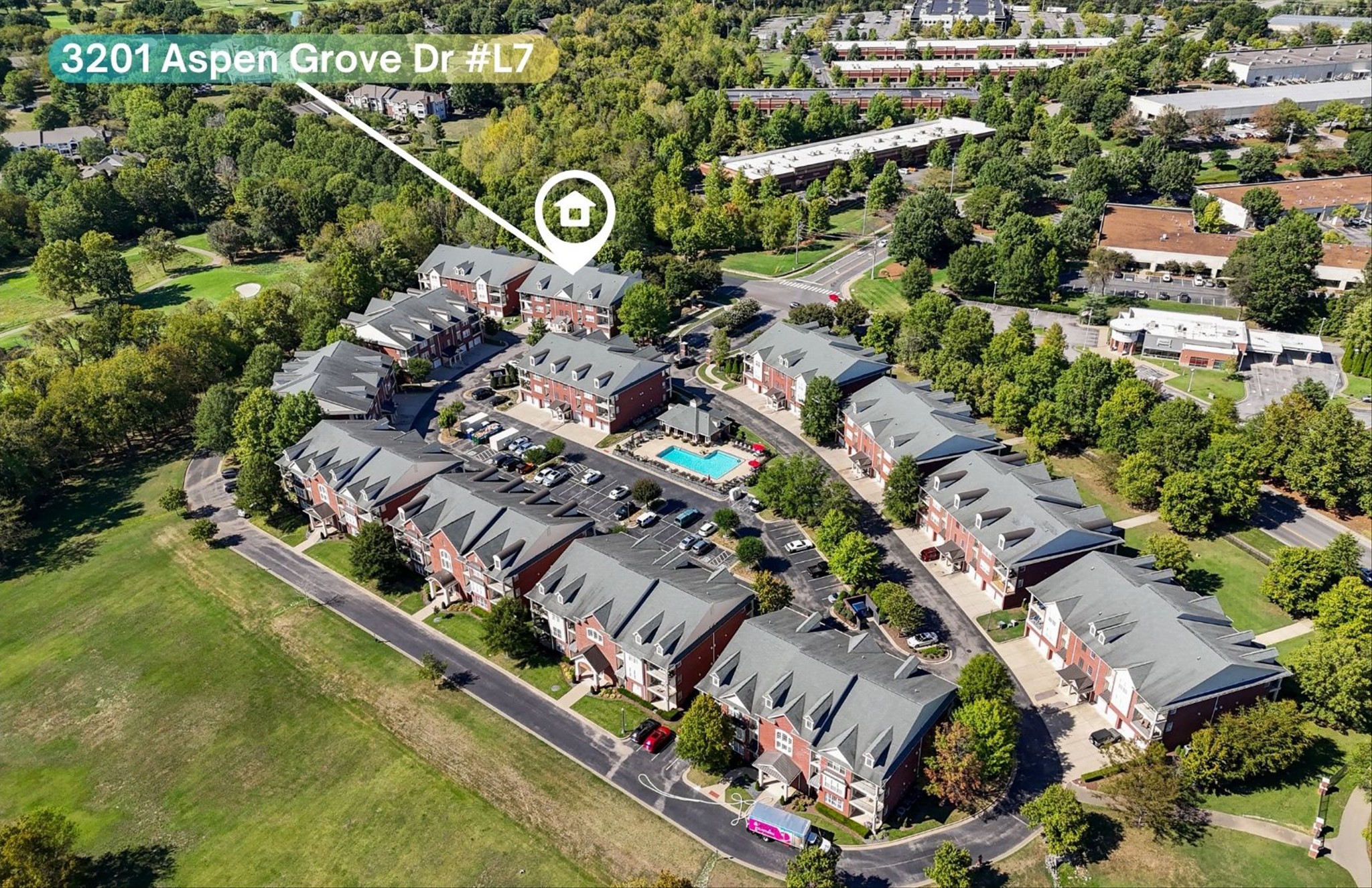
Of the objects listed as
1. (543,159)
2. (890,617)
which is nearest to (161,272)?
(543,159)

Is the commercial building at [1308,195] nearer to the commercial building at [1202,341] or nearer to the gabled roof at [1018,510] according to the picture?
the commercial building at [1202,341]

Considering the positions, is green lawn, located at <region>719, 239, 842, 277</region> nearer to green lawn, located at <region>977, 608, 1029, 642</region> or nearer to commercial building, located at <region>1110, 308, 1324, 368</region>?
commercial building, located at <region>1110, 308, 1324, 368</region>

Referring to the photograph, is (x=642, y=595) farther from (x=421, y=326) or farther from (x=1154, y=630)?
(x=421, y=326)

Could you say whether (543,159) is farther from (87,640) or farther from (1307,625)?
(1307,625)

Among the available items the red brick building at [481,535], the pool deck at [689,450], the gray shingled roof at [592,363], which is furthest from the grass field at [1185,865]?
the gray shingled roof at [592,363]

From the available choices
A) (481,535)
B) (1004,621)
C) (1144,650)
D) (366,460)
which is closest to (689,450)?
(481,535)

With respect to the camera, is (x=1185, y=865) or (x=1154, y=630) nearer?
(x=1185, y=865)
